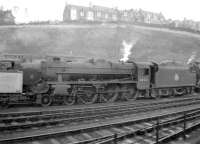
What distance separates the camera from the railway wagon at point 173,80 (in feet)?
61.0

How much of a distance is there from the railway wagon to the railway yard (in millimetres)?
4522

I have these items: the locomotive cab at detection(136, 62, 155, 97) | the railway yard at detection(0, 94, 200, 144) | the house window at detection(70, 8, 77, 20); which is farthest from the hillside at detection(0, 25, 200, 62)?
the railway yard at detection(0, 94, 200, 144)

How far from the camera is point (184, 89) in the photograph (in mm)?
21312

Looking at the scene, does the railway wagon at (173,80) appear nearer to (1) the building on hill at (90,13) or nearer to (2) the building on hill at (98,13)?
(2) the building on hill at (98,13)

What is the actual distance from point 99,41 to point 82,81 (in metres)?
35.2

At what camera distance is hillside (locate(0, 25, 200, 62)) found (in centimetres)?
4469

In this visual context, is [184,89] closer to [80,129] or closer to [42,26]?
[80,129]

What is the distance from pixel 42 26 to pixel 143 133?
165ft

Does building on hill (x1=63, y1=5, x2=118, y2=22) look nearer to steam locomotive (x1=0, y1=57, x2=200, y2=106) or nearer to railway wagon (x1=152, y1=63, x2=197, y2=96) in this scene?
railway wagon (x1=152, y1=63, x2=197, y2=96)

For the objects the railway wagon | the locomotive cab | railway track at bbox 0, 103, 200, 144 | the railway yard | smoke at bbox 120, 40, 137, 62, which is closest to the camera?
railway track at bbox 0, 103, 200, 144

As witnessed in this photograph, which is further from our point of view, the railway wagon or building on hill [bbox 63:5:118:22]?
building on hill [bbox 63:5:118:22]

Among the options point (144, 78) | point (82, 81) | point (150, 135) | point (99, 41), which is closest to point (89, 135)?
point (150, 135)

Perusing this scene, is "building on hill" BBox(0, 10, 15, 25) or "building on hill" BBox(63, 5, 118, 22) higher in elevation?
"building on hill" BBox(63, 5, 118, 22)

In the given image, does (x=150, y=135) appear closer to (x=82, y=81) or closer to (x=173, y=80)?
(x=82, y=81)
